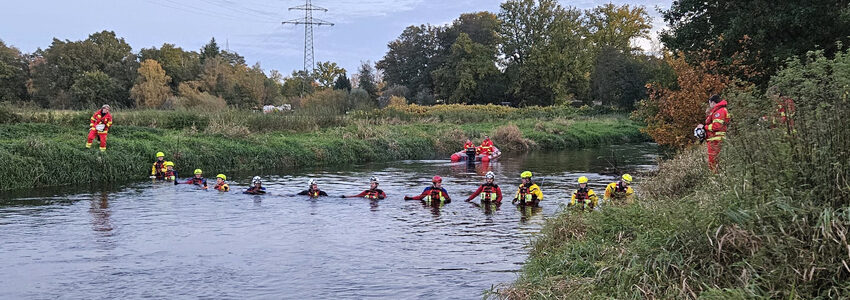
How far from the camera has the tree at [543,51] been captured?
Result: 6544 cm

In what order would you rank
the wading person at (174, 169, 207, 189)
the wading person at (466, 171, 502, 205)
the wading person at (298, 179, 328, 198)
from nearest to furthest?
1. the wading person at (466, 171, 502, 205)
2. the wading person at (298, 179, 328, 198)
3. the wading person at (174, 169, 207, 189)

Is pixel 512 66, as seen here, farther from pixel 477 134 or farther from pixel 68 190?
pixel 68 190

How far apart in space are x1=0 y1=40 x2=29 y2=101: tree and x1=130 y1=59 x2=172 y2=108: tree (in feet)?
36.8

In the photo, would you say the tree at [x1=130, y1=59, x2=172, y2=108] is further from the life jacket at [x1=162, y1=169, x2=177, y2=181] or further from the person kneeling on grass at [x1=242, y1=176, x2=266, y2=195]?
the person kneeling on grass at [x1=242, y1=176, x2=266, y2=195]

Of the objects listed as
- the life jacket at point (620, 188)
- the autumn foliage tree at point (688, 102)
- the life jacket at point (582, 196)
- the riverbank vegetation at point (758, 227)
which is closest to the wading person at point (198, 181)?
the life jacket at point (582, 196)

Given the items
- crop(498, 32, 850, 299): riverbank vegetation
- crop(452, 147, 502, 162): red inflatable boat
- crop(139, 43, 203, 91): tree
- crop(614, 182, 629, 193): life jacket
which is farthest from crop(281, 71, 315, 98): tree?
crop(498, 32, 850, 299): riverbank vegetation

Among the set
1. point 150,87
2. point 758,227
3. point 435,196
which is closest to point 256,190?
point 435,196

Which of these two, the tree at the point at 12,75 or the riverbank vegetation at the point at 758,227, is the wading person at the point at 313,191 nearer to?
the riverbank vegetation at the point at 758,227

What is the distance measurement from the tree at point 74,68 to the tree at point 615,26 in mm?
43231

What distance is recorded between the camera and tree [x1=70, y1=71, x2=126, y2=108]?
5338 centimetres

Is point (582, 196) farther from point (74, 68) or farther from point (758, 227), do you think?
point (74, 68)

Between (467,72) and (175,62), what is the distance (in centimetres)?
2511

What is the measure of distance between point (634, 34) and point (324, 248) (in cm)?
6834

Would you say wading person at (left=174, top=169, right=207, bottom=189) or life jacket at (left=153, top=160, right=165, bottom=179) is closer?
wading person at (left=174, top=169, right=207, bottom=189)
